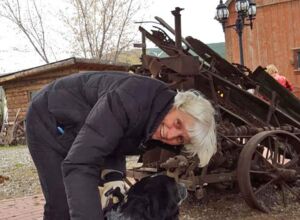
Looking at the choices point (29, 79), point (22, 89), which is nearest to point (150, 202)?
point (29, 79)

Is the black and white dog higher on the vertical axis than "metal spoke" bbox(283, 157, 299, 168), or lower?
higher

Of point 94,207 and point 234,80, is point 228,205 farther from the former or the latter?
point 94,207

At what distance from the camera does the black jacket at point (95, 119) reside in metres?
2.20

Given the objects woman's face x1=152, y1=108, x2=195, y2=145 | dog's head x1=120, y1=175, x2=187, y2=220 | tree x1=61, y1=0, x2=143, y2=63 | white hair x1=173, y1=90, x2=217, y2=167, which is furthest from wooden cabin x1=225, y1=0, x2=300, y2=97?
woman's face x1=152, y1=108, x2=195, y2=145

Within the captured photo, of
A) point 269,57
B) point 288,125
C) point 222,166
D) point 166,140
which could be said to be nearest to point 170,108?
point 166,140

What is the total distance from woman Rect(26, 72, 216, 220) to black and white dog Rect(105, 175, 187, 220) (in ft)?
0.35

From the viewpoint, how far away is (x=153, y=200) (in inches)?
102

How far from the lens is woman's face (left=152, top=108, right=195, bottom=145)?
2.39m

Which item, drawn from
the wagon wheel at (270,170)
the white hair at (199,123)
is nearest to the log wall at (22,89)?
the wagon wheel at (270,170)

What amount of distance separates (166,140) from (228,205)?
371 centimetres

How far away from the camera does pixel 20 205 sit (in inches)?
257

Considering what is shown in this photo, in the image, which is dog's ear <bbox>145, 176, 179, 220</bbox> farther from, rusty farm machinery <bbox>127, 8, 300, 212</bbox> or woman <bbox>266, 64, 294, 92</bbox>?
woman <bbox>266, 64, 294, 92</bbox>

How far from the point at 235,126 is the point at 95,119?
3800 mm

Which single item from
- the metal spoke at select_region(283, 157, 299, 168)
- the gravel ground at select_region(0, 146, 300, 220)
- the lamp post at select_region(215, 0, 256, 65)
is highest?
the lamp post at select_region(215, 0, 256, 65)
